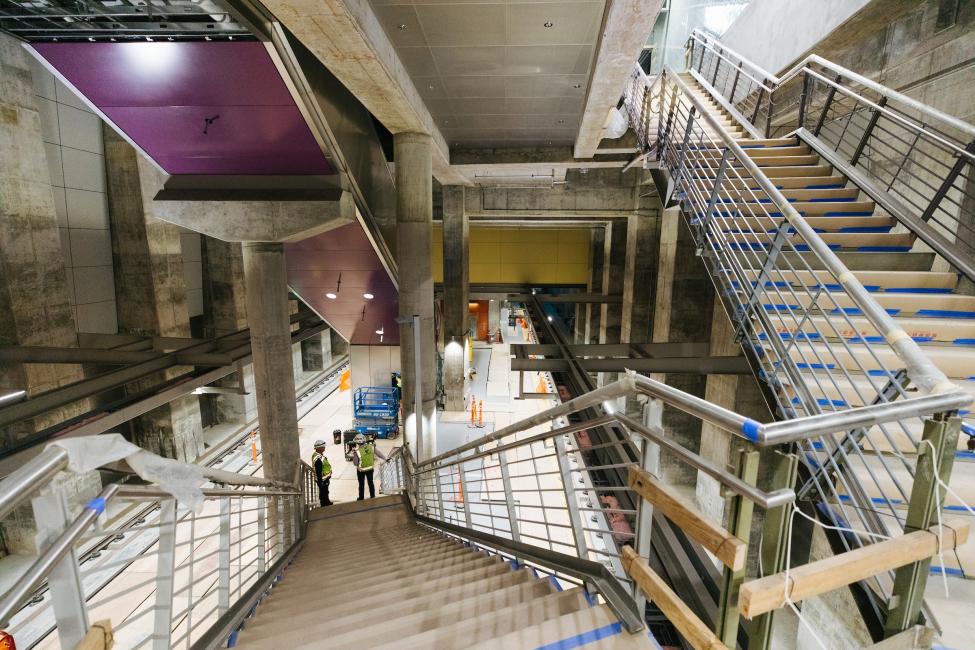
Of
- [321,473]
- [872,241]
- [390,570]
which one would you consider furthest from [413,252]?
[872,241]

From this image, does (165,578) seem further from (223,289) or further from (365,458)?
(223,289)

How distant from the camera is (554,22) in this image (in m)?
4.94

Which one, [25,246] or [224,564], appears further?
[25,246]

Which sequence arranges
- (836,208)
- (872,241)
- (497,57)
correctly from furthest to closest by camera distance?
1. (497,57)
2. (836,208)
3. (872,241)

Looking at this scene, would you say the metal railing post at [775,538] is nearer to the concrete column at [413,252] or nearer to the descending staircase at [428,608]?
the descending staircase at [428,608]

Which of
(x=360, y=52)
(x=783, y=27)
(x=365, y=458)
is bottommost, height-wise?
(x=365, y=458)

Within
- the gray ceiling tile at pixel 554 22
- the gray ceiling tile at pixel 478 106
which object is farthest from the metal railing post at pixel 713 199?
the gray ceiling tile at pixel 478 106

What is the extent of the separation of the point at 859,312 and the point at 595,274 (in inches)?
588

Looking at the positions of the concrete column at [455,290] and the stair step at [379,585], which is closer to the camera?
the stair step at [379,585]

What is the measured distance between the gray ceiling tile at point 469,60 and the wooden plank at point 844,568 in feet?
19.2

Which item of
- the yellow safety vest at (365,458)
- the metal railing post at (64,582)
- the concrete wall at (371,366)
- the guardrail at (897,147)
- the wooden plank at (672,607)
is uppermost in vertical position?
the guardrail at (897,147)

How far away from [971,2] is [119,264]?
44.2 feet

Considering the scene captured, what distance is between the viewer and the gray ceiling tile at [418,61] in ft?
17.9

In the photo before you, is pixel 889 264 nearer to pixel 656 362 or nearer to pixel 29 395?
pixel 656 362
